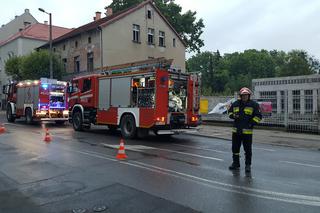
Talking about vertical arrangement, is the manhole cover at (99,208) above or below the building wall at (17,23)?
below

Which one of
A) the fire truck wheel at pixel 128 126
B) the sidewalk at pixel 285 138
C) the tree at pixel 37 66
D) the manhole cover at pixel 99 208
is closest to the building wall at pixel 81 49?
the tree at pixel 37 66

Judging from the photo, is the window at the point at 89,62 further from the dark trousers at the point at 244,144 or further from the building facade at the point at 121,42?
the dark trousers at the point at 244,144

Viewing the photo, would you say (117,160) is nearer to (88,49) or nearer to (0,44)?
(88,49)

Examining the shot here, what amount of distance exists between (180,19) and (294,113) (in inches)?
1292

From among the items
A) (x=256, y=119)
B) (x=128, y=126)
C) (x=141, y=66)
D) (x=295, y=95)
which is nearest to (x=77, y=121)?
(x=128, y=126)

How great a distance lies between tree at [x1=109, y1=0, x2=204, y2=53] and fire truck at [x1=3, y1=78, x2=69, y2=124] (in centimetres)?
2742

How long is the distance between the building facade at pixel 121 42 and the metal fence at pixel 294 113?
50.9 feet

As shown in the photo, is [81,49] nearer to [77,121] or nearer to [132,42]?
[132,42]

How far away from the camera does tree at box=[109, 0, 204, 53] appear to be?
49.2 meters

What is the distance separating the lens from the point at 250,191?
6.55 m

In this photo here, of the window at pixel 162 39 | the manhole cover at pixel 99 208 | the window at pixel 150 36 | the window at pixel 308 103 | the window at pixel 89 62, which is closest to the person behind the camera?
the manhole cover at pixel 99 208

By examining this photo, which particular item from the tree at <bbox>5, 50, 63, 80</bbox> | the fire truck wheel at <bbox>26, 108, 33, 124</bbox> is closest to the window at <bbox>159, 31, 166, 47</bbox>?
the tree at <bbox>5, 50, 63, 80</bbox>

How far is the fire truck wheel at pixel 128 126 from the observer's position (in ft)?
49.0

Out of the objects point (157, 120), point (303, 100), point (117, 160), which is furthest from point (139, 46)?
point (117, 160)
